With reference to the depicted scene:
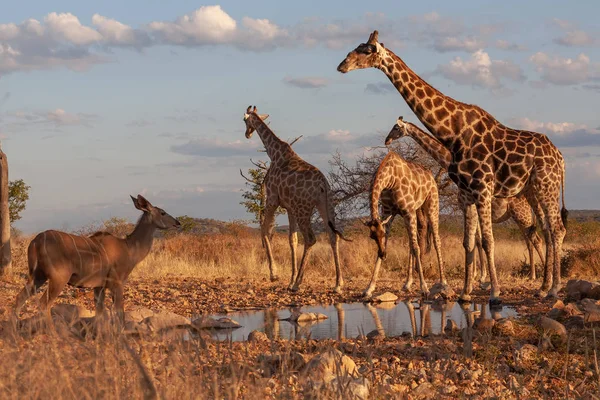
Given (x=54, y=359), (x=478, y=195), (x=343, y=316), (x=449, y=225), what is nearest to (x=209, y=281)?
(x=343, y=316)

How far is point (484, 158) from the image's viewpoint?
12.9 metres

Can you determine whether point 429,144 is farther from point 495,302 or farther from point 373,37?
point 495,302

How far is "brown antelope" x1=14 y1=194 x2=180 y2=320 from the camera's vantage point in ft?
30.6

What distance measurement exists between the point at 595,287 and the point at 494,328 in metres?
4.38

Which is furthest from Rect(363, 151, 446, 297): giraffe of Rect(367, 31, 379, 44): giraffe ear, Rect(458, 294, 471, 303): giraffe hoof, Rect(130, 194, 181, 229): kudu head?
Rect(130, 194, 181, 229): kudu head

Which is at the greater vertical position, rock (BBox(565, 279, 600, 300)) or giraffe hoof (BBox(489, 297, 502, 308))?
rock (BBox(565, 279, 600, 300))

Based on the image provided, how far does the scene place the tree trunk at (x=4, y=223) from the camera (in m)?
15.2

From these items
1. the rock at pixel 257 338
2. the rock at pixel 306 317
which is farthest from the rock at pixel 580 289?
the rock at pixel 257 338

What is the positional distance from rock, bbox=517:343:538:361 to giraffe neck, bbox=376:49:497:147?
5654 millimetres

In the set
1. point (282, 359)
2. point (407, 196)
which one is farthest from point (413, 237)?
point (282, 359)

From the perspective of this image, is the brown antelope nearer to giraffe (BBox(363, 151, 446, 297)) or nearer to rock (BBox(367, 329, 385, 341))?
rock (BBox(367, 329, 385, 341))

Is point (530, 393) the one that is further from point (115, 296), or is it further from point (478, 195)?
point (478, 195)

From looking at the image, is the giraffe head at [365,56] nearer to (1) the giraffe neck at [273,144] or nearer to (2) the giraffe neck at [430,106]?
(2) the giraffe neck at [430,106]

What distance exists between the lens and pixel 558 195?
1327 cm
